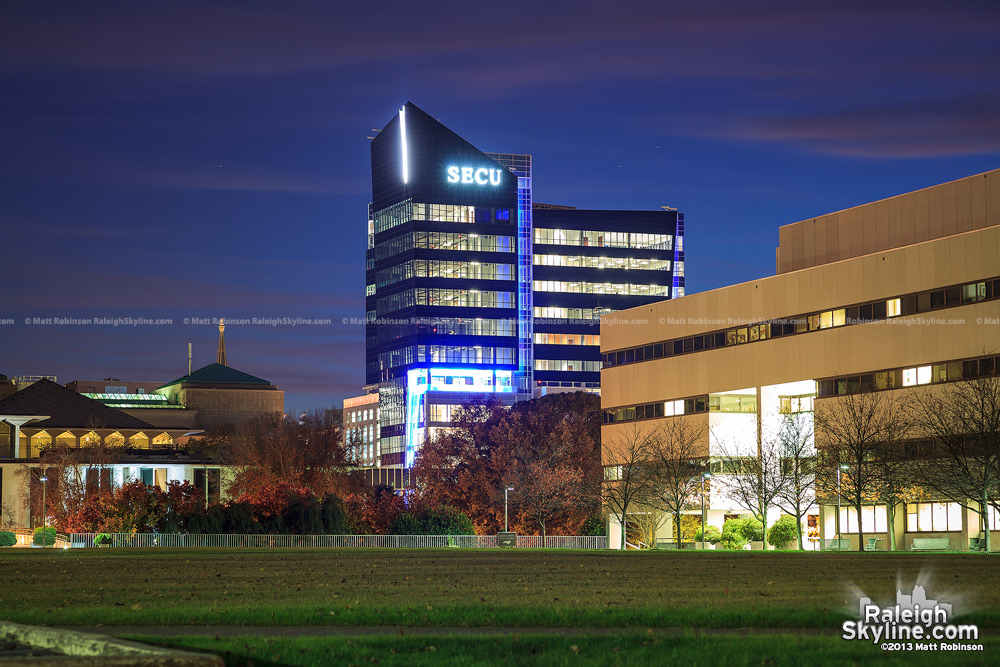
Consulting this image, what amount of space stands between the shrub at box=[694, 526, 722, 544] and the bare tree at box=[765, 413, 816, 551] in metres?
8.86

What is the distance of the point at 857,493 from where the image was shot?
6250 centimetres

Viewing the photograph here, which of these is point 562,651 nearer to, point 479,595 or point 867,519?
point 479,595

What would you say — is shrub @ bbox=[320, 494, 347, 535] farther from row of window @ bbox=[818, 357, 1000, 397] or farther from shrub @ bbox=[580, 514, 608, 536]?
row of window @ bbox=[818, 357, 1000, 397]

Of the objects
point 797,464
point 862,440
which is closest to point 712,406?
point 797,464

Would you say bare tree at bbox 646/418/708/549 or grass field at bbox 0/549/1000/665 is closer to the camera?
grass field at bbox 0/549/1000/665

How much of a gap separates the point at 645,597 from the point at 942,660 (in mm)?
9564

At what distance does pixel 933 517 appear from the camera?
7512 cm

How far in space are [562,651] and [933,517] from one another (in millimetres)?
67827

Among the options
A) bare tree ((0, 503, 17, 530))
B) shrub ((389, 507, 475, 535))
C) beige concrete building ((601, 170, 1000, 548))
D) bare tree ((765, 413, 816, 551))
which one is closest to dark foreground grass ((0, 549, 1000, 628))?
bare tree ((765, 413, 816, 551))

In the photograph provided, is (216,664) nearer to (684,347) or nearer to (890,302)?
(890,302)

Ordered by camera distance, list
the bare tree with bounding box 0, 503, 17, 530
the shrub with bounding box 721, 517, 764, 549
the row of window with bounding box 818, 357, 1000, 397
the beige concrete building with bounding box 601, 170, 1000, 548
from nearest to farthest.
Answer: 1. the row of window with bounding box 818, 357, 1000, 397
2. the beige concrete building with bounding box 601, 170, 1000, 548
3. the shrub with bounding box 721, 517, 764, 549
4. the bare tree with bounding box 0, 503, 17, 530

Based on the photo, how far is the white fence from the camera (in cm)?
7188

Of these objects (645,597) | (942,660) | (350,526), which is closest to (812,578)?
(645,597)

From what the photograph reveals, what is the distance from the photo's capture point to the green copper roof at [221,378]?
195 meters
